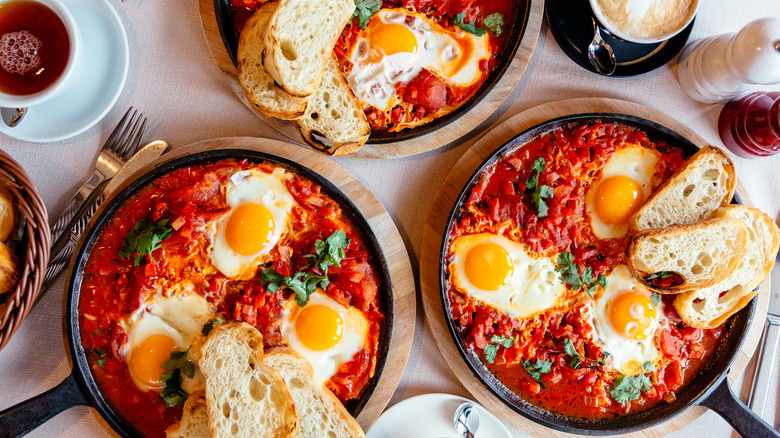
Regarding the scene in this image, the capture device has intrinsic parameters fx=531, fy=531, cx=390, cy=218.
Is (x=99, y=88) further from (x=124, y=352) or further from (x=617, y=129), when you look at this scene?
(x=617, y=129)

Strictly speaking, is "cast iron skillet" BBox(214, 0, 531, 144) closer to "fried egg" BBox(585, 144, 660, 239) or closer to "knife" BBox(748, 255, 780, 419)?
"fried egg" BBox(585, 144, 660, 239)

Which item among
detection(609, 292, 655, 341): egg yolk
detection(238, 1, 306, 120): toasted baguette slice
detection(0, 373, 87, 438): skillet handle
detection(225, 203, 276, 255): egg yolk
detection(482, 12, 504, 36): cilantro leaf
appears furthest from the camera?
detection(482, 12, 504, 36): cilantro leaf

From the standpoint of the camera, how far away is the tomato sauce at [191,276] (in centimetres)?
357

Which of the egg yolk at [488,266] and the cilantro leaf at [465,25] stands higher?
the cilantro leaf at [465,25]

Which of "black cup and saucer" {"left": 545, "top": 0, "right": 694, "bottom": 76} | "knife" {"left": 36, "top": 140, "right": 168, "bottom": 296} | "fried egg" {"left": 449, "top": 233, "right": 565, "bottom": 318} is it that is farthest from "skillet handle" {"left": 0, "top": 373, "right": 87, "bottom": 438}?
"black cup and saucer" {"left": 545, "top": 0, "right": 694, "bottom": 76}

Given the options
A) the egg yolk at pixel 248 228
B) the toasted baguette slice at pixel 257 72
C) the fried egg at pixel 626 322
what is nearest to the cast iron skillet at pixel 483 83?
the toasted baguette slice at pixel 257 72

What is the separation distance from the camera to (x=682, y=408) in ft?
12.7

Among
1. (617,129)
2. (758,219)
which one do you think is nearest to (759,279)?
(758,219)

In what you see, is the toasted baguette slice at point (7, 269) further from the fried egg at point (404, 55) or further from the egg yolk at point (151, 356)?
the fried egg at point (404, 55)

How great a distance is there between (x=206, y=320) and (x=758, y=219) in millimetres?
3991

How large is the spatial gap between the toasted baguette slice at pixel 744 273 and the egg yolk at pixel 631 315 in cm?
28

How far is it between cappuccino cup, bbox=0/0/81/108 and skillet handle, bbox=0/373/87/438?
6.25 feet

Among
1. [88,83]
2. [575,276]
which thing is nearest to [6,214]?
[88,83]

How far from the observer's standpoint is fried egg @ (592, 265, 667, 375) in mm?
3857
